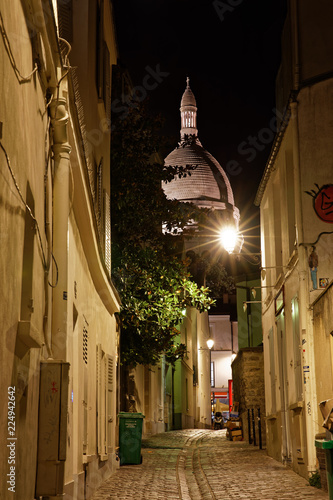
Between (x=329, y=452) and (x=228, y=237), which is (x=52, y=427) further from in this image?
(x=228, y=237)

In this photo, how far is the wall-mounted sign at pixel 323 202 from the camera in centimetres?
1205

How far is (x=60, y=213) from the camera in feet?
22.8

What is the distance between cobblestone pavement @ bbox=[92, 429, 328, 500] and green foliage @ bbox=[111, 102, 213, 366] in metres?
2.96

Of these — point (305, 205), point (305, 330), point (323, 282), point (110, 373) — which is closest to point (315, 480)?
point (305, 330)

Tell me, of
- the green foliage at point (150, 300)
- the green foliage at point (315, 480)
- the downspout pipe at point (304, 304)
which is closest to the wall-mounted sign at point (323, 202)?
the downspout pipe at point (304, 304)

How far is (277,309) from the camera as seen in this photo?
51.2 feet

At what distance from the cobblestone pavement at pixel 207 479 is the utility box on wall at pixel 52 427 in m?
4.21

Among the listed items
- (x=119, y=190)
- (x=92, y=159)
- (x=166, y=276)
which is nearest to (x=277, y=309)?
(x=166, y=276)

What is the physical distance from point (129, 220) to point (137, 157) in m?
1.41

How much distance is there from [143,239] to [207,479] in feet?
22.7

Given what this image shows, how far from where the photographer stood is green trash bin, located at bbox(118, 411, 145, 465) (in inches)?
594

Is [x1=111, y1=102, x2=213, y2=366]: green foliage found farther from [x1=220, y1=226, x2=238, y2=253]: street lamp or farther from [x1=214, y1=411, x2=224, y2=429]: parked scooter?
[x1=214, y1=411, x2=224, y2=429]: parked scooter

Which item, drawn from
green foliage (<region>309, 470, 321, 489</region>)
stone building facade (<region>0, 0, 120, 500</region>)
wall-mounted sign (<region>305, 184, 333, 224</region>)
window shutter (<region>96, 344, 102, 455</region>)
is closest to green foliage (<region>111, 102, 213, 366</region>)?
window shutter (<region>96, 344, 102, 455</region>)

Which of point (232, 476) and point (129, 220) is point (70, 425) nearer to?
point (232, 476)
